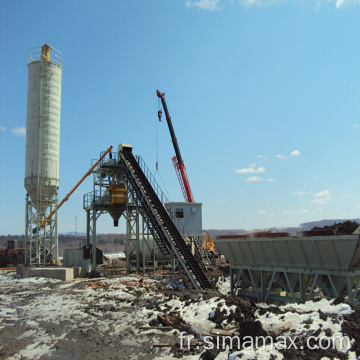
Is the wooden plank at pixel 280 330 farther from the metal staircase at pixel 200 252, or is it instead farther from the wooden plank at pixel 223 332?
the metal staircase at pixel 200 252

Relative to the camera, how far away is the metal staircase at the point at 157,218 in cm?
2116

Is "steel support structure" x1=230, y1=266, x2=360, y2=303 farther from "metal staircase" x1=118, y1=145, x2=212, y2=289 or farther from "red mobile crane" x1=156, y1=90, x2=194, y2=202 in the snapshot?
"red mobile crane" x1=156, y1=90, x2=194, y2=202

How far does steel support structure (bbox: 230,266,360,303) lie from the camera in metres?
15.0

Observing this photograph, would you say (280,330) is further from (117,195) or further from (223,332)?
(117,195)

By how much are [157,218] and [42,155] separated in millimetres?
11989

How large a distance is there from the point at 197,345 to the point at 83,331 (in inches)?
160

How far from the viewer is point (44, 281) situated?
23859 mm

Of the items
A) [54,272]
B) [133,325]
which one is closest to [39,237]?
[54,272]

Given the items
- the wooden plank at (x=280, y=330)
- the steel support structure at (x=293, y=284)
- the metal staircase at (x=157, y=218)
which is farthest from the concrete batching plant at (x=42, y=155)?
the wooden plank at (x=280, y=330)

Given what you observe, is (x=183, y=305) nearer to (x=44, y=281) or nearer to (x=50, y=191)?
(x=44, y=281)

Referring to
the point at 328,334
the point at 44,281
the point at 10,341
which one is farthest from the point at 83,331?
the point at 44,281

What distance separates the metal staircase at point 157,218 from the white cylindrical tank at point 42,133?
5928 millimetres

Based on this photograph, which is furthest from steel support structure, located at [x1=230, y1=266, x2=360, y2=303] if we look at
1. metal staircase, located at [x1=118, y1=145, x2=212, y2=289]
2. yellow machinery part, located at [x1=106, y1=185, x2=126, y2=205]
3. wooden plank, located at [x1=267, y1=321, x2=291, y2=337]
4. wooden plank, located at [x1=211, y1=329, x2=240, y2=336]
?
yellow machinery part, located at [x1=106, y1=185, x2=126, y2=205]

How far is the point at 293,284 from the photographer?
1694 centimetres
